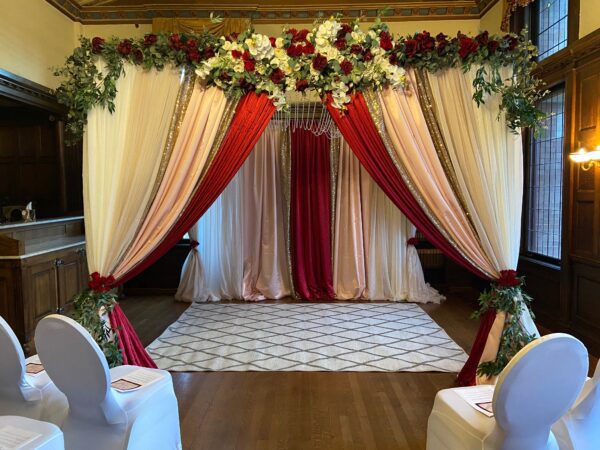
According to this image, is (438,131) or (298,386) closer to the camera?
(438,131)

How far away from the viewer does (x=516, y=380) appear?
1.70 meters

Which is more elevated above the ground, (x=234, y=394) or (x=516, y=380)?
(x=516, y=380)

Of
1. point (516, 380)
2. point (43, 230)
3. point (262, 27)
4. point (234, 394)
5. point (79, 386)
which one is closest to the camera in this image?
point (516, 380)

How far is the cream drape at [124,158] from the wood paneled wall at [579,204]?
11.1 ft

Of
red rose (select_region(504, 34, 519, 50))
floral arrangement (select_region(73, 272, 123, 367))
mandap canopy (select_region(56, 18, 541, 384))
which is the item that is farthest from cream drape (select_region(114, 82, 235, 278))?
red rose (select_region(504, 34, 519, 50))

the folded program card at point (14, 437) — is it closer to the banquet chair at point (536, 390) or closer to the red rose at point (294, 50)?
the banquet chair at point (536, 390)

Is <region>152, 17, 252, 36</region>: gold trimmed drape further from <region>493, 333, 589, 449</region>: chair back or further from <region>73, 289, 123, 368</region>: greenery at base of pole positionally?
<region>493, 333, 589, 449</region>: chair back

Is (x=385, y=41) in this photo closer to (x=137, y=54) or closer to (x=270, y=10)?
(x=137, y=54)

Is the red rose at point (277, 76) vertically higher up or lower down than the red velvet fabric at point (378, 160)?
higher up

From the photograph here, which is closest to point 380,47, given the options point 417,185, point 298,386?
point 417,185

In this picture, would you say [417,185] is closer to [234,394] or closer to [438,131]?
[438,131]

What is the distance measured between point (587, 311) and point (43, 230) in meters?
5.08

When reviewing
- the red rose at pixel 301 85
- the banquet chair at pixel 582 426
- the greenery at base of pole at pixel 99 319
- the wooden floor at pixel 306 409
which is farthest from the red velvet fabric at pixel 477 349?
the greenery at base of pole at pixel 99 319

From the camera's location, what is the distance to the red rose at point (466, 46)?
2.80 m
